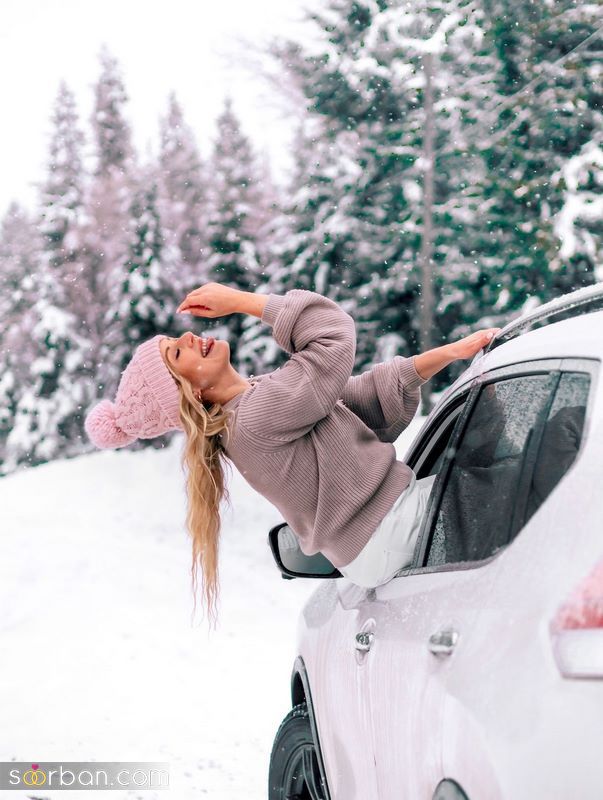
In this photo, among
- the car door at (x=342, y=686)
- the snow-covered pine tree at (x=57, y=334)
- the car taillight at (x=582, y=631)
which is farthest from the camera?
the snow-covered pine tree at (x=57, y=334)

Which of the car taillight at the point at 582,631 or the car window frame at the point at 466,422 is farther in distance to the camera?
the car window frame at the point at 466,422

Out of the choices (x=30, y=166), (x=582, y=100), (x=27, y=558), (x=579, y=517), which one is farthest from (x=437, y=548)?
(x=30, y=166)

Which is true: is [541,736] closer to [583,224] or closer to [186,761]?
[186,761]

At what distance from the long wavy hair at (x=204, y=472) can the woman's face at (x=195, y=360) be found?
3 cm

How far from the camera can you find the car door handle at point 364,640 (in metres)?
2.57

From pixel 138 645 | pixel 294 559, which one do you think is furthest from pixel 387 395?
pixel 138 645

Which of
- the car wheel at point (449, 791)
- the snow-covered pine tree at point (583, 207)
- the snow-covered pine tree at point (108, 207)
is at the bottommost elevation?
the snow-covered pine tree at point (108, 207)

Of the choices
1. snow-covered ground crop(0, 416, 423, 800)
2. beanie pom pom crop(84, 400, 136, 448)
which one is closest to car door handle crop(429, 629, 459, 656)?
snow-covered ground crop(0, 416, 423, 800)

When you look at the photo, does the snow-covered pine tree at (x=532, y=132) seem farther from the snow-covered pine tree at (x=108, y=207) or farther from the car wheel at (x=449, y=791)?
the snow-covered pine tree at (x=108, y=207)

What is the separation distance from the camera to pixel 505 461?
7.26 feet

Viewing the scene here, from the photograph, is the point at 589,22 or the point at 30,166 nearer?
the point at 589,22

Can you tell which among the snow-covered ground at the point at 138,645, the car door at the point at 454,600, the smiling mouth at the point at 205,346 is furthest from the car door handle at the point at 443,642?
the smiling mouth at the point at 205,346

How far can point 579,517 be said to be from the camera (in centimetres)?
148

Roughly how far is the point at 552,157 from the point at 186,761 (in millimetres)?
16329
